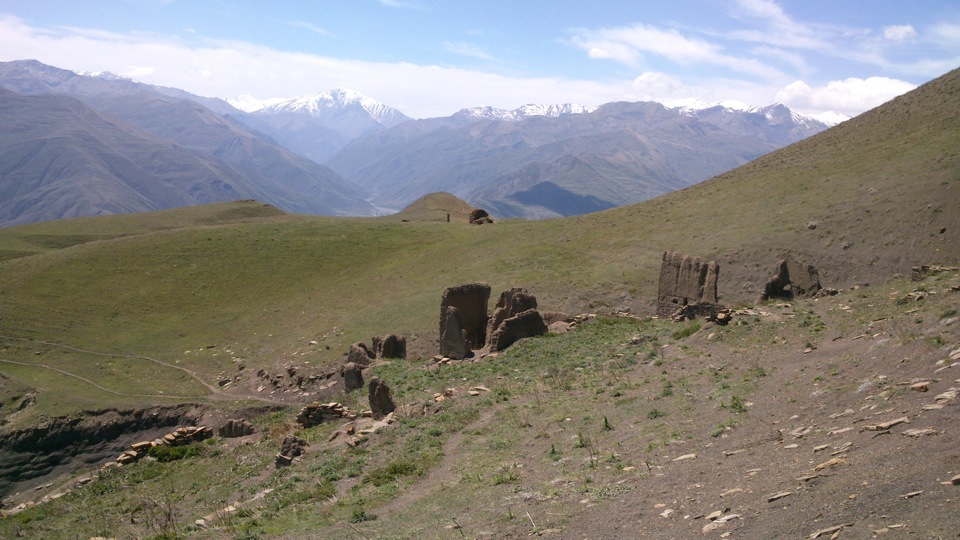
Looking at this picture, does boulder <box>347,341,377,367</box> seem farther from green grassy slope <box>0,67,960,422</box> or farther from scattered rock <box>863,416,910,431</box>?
scattered rock <box>863,416,910,431</box>

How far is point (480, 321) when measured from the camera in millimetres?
36969

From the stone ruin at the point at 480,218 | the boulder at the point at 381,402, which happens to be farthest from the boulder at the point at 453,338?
the stone ruin at the point at 480,218

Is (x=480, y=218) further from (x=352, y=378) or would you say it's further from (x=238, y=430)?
(x=238, y=430)

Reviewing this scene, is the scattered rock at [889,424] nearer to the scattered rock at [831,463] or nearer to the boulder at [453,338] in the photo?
the scattered rock at [831,463]

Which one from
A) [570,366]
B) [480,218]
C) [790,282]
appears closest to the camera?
[570,366]

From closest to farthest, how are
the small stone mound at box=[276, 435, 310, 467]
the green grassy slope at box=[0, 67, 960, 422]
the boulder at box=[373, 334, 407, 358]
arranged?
the small stone mound at box=[276, 435, 310, 467]
the boulder at box=[373, 334, 407, 358]
the green grassy slope at box=[0, 67, 960, 422]

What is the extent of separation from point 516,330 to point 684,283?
10005 millimetres

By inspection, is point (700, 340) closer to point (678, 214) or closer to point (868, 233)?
point (868, 233)

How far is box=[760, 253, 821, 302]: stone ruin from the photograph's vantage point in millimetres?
34469

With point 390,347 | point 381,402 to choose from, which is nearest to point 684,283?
point 390,347

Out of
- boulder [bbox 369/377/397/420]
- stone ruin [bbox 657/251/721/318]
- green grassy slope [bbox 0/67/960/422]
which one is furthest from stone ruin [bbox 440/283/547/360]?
boulder [bbox 369/377/397/420]

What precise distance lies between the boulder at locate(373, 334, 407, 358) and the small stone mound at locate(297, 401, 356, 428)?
34.0 ft

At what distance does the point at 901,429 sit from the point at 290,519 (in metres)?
12.4

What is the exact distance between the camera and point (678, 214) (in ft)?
199
